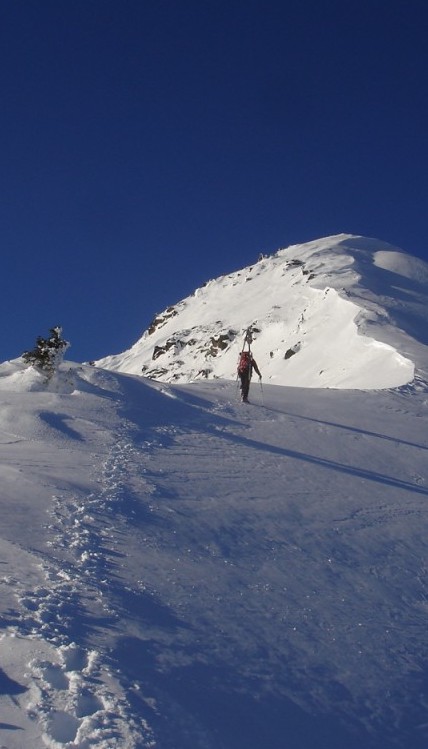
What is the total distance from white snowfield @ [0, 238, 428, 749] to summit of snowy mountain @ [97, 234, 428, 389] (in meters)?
11.4

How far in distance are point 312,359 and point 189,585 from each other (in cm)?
4070

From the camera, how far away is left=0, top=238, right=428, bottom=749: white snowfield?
5.38m

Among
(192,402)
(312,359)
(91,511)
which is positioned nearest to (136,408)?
(192,402)

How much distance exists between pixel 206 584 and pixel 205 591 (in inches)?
6.7

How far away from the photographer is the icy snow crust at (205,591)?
5.36 meters

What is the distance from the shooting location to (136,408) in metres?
16.3

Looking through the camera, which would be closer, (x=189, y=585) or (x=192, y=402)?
(x=189, y=585)

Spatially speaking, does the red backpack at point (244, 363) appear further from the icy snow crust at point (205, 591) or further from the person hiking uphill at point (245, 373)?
the icy snow crust at point (205, 591)

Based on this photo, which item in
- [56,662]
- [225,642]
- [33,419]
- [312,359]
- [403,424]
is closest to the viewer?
[56,662]

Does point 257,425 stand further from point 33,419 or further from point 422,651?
point 422,651

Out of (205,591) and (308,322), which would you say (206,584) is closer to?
(205,591)

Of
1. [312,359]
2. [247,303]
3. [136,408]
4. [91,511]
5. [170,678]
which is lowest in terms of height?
[170,678]

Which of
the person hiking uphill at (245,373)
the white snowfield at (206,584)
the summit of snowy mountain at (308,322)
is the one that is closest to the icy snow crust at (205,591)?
the white snowfield at (206,584)

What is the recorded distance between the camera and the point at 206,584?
743 cm
